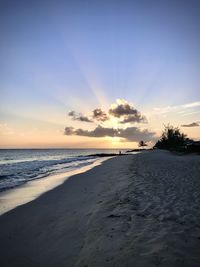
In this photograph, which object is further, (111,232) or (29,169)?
(29,169)

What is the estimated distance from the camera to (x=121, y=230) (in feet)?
21.3

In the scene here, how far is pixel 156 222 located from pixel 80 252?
2431mm

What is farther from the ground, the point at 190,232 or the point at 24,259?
the point at 190,232

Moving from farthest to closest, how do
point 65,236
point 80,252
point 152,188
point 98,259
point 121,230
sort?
point 152,188, point 65,236, point 121,230, point 80,252, point 98,259

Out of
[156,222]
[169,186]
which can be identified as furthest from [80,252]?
[169,186]

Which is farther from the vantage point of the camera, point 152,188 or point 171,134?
point 171,134

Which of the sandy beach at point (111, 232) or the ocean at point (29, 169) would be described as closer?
the sandy beach at point (111, 232)

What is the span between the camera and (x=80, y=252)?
19.0 feet

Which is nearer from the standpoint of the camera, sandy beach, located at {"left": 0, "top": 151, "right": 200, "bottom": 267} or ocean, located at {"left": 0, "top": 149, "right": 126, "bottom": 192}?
sandy beach, located at {"left": 0, "top": 151, "right": 200, "bottom": 267}

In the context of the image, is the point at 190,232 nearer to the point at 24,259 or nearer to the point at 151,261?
the point at 151,261

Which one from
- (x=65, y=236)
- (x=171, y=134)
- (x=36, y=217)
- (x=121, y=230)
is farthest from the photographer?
(x=171, y=134)

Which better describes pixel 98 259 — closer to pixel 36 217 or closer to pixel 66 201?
pixel 36 217

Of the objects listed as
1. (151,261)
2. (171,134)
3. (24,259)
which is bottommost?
(24,259)

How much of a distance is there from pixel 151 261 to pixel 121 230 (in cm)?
181
